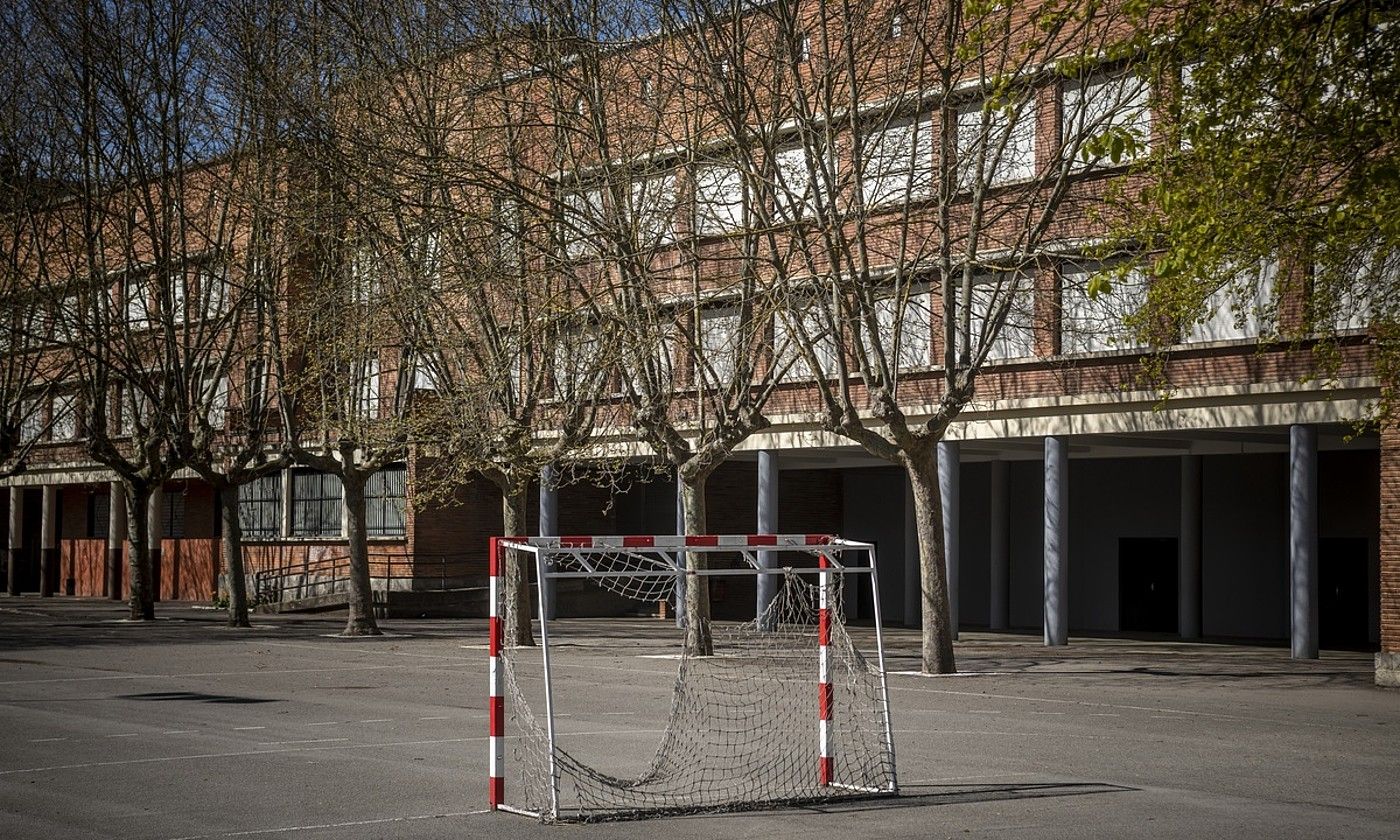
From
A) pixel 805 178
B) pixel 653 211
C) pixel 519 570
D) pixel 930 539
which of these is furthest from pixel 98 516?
pixel 930 539

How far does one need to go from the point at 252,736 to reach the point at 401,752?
201 cm

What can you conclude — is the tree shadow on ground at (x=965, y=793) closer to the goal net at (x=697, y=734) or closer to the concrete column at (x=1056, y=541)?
the goal net at (x=697, y=734)

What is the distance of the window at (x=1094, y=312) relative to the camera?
27.0 metres

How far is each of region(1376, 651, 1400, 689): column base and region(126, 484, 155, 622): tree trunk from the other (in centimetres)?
2436

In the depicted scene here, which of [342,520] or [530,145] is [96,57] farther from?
[342,520]

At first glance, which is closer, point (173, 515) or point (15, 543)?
point (173, 515)

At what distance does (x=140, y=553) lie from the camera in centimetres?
3522

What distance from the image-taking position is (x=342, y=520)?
44.3 metres

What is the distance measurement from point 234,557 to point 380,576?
9.29 metres

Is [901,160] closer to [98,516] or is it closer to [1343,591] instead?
[1343,591]

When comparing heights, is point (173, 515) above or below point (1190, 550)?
above

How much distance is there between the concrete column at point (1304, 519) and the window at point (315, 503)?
86.1ft

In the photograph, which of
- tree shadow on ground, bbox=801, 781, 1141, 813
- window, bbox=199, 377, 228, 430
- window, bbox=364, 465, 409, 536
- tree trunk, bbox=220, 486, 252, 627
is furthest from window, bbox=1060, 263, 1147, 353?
window, bbox=364, 465, 409, 536

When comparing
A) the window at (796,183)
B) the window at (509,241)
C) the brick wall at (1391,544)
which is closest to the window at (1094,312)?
the window at (796,183)
